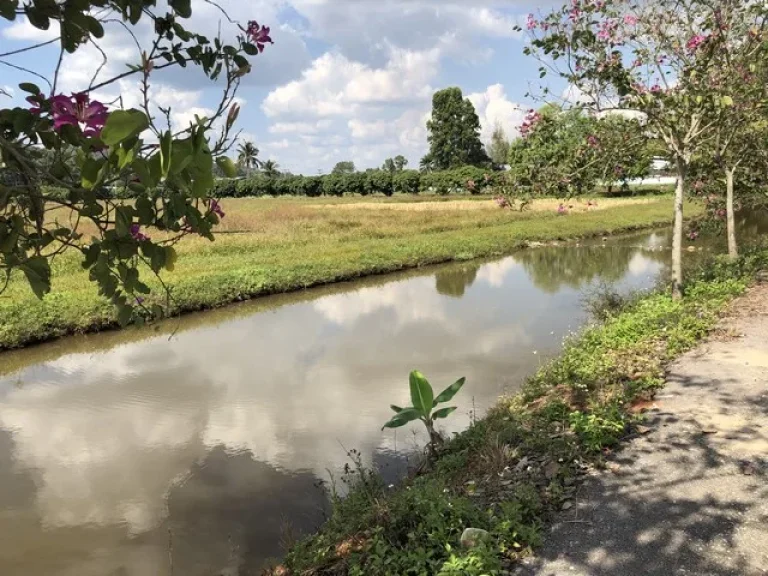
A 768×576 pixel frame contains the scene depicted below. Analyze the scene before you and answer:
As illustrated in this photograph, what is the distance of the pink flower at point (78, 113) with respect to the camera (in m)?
1.34

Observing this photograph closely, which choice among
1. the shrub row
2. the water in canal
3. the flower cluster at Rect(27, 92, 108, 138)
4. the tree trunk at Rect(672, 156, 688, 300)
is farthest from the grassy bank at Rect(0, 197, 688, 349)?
the shrub row

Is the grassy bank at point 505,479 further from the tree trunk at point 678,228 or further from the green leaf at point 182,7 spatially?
the green leaf at point 182,7

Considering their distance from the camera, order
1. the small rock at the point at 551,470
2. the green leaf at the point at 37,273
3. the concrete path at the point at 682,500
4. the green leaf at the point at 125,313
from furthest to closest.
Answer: the small rock at the point at 551,470, the concrete path at the point at 682,500, the green leaf at the point at 125,313, the green leaf at the point at 37,273

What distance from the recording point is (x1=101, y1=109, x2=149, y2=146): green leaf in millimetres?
930

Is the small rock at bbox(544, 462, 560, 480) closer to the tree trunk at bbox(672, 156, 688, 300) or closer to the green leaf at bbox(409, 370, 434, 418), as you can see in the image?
the green leaf at bbox(409, 370, 434, 418)

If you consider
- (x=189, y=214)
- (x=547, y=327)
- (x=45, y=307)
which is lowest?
(x=547, y=327)

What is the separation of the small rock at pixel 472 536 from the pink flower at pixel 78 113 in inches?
A: 104

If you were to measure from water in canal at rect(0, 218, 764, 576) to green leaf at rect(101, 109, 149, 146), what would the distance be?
3.73 ft

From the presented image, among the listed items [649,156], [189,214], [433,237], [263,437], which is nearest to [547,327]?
[649,156]

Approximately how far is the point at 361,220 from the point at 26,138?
28.6 meters

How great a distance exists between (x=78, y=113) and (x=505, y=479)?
11.5 ft

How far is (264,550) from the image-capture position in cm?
474

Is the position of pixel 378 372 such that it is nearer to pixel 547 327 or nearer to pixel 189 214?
pixel 547 327

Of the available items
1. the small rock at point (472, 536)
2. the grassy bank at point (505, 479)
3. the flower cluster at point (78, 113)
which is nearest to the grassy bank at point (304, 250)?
the grassy bank at point (505, 479)
